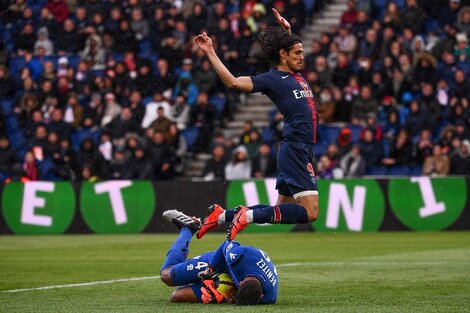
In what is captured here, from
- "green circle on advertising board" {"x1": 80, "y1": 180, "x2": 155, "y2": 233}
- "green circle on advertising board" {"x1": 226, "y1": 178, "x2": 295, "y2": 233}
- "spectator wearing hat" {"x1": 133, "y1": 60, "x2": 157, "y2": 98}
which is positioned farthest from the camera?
"spectator wearing hat" {"x1": 133, "y1": 60, "x2": 157, "y2": 98}

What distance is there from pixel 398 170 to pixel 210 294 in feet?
42.4

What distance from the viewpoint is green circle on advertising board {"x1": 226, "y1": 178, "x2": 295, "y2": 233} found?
70.6ft

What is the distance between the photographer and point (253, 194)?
21.6m

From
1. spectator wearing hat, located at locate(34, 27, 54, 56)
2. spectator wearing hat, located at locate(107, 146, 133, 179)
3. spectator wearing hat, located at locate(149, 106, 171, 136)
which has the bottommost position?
spectator wearing hat, located at locate(107, 146, 133, 179)

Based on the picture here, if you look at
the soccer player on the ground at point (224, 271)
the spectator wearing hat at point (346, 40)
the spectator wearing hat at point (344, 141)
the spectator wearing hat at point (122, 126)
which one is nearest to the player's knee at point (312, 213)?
the soccer player on the ground at point (224, 271)

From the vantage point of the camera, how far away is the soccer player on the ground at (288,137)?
10664mm

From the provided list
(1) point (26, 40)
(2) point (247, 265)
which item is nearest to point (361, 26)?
(1) point (26, 40)

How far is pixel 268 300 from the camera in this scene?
10062mm

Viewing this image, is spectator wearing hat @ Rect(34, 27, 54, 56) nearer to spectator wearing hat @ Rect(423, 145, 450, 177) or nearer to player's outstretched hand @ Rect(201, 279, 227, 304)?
spectator wearing hat @ Rect(423, 145, 450, 177)

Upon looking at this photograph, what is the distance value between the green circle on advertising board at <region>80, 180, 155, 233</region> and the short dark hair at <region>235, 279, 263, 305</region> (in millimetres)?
12033

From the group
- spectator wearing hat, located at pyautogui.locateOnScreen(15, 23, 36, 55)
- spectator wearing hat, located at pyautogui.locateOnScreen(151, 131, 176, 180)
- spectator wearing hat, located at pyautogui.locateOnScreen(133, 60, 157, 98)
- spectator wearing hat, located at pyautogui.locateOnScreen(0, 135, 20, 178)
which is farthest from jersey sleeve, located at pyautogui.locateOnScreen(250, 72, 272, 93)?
spectator wearing hat, located at pyautogui.locateOnScreen(15, 23, 36, 55)

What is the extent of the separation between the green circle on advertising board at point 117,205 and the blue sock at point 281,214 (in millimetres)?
11277

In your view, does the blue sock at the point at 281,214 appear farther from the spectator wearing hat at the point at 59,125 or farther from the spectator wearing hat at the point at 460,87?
the spectator wearing hat at the point at 59,125

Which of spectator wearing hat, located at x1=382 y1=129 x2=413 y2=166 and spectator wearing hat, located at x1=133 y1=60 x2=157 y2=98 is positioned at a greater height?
spectator wearing hat, located at x1=133 y1=60 x2=157 y2=98
